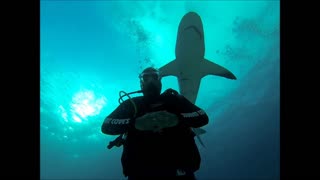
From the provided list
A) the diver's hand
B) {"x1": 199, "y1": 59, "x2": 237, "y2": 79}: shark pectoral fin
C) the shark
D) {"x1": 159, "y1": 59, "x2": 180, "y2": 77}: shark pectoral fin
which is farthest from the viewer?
{"x1": 199, "y1": 59, "x2": 237, "y2": 79}: shark pectoral fin

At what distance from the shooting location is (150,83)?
13.1ft

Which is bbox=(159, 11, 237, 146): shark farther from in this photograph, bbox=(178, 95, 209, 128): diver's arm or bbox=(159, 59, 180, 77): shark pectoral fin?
bbox=(178, 95, 209, 128): diver's arm

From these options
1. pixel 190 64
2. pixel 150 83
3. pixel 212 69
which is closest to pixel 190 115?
pixel 150 83

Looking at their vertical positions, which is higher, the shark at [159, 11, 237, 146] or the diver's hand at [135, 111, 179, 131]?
the shark at [159, 11, 237, 146]

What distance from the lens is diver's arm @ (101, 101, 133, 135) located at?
365 centimetres

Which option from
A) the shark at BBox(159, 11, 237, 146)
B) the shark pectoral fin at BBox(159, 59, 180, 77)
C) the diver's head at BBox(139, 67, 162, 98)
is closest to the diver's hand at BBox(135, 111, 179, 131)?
the diver's head at BBox(139, 67, 162, 98)

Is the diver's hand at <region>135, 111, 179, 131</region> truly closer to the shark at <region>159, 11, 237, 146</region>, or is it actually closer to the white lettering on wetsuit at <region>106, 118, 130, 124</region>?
the white lettering on wetsuit at <region>106, 118, 130, 124</region>

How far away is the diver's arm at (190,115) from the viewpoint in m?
3.62

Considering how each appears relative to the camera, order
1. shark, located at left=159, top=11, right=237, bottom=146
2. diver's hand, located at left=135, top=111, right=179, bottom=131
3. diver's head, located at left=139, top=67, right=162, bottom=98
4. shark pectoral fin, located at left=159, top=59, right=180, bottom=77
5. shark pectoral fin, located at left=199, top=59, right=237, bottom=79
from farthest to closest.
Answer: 1. shark pectoral fin, located at left=199, top=59, right=237, bottom=79
2. shark pectoral fin, located at left=159, top=59, right=180, bottom=77
3. shark, located at left=159, top=11, right=237, bottom=146
4. diver's head, located at left=139, top=67, right=162, bottom=98
5. diver's hand, located at left=135, top=111, right=179, bottom=131

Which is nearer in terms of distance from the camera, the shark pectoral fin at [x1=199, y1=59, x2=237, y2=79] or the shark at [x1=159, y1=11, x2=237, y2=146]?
the shark at [x1=159, y1=11, x2=237, y2=146]

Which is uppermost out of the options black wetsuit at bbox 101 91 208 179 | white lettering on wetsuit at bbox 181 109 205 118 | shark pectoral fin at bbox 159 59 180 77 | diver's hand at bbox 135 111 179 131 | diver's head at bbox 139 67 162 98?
shark pectoral fin at bbox 159 59 180 77

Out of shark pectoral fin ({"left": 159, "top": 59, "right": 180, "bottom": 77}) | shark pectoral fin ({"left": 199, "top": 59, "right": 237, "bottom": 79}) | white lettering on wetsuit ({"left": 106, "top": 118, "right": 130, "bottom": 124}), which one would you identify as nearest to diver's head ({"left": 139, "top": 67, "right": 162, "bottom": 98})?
white lettering on wetsuit ({"left": 106, "top": 118, "right": 130, "bottom": 124})

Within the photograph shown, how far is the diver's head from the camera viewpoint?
3959mm
